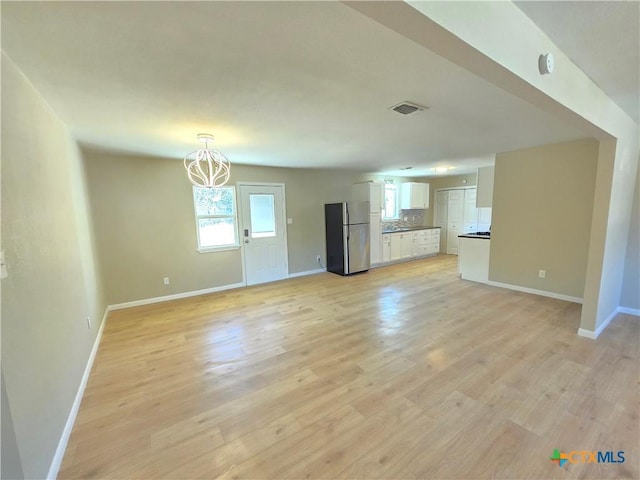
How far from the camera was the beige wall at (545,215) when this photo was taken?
3680mm

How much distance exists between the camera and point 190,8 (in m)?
1.14

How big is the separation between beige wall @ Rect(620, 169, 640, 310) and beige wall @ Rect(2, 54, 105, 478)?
5714 mm

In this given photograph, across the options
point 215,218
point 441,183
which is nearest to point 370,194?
point 441,183

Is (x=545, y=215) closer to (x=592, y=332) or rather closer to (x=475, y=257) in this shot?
(x=475, y=257)

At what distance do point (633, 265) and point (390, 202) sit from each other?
191 inches

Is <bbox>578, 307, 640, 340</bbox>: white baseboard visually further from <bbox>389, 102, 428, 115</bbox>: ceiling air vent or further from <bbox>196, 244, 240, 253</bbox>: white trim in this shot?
<bbox>196, 244, 240, 253</bbox>: white trim

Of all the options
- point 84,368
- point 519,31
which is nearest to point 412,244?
point 519,31

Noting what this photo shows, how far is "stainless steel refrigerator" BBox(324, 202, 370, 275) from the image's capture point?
5656 mm

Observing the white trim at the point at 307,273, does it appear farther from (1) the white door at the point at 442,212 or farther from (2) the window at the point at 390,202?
(1) the white door at the point at 442,212

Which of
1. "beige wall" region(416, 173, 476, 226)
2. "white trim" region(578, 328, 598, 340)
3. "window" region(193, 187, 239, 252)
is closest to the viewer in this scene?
"white trim" region(578, 328, 598, 340)

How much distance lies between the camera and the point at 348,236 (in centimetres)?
566

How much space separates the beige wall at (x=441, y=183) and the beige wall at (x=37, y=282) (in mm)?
7895

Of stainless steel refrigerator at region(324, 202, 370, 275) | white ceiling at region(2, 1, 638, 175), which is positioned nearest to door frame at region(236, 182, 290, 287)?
stainless steel refrigerator at region(324, 202, 370, 275)

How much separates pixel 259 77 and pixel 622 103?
3.11 metres
